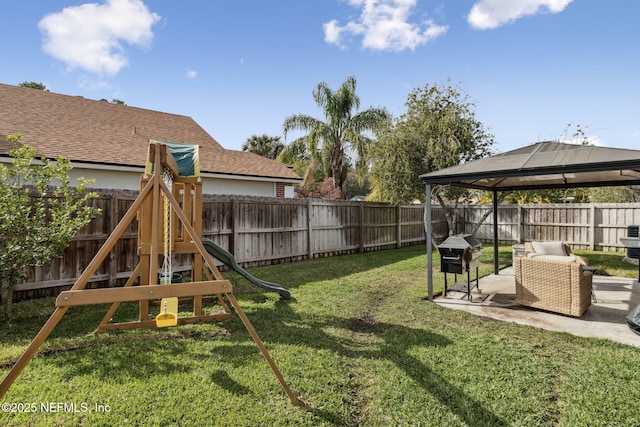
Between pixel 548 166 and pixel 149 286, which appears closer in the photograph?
pixel 149 286

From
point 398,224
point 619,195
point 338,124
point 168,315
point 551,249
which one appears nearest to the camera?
point 168,315

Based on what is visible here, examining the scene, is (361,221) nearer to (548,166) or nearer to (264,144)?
(548,166)

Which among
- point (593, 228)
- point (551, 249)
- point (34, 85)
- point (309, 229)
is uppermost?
point (34, 85)

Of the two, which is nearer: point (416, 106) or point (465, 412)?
point (465, 412)

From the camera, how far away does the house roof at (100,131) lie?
8.61m

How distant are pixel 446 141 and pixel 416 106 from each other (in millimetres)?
1640

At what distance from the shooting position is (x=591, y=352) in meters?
3.60

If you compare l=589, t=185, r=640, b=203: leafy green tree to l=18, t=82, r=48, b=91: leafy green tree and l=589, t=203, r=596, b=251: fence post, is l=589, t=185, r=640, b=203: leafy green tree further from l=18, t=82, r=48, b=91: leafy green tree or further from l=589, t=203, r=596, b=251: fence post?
l=18, t=82, r=48, b=91: leafy green tree

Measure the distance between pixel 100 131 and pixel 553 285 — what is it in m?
12.3

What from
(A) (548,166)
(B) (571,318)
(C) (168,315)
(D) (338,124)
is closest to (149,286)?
(C) (168,315)

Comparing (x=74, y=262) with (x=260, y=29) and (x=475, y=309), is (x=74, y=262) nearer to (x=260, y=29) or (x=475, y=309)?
(x=475, y=309)

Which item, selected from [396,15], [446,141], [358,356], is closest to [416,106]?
[446,141]

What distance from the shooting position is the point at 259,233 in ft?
29.5

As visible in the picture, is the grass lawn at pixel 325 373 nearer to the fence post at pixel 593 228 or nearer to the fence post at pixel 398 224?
the fence post at pixel 398 224
